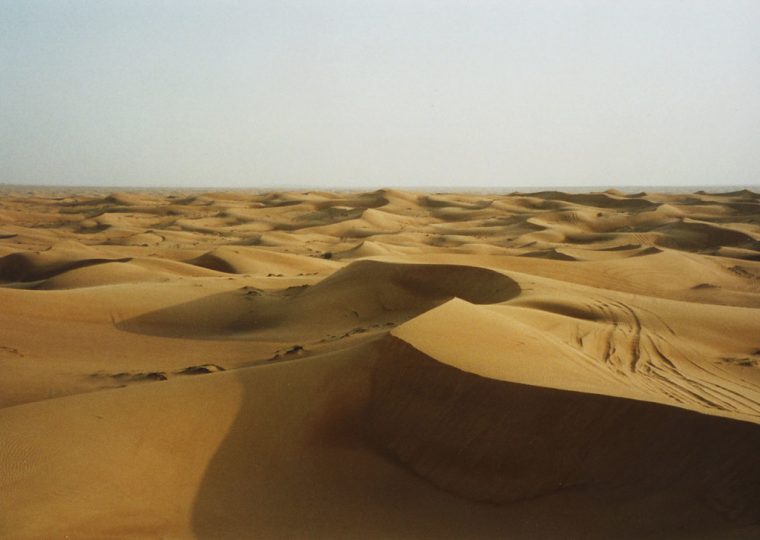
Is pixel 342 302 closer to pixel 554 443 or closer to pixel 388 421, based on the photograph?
pixel 388 421

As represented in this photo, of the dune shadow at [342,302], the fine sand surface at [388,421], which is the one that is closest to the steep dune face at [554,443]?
the fine sand surface at [388,421]

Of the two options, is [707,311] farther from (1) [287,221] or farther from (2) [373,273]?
(1) [287,221]

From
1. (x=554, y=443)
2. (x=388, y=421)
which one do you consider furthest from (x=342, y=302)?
(x=554, y=443)

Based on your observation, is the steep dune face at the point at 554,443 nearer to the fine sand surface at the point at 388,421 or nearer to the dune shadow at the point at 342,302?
the fine sand surface at the point at 388,421

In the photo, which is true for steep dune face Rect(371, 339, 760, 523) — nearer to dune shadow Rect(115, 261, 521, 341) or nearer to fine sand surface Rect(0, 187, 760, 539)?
fine sand surface Rect(0, 187, 760, 539)

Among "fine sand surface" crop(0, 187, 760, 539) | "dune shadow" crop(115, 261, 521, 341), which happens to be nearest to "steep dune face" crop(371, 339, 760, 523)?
"fine sand surface" crop(0, 187, 760, 539)

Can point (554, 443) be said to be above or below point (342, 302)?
above

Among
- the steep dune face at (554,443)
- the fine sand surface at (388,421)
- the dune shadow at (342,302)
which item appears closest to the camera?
the fine sand surface at (388,421)

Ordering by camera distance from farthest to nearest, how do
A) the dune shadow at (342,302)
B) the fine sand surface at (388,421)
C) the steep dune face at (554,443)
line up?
the dune shadow at (342,302) < the steep dune face at (554,443) < the fine sand surface at (388,421)

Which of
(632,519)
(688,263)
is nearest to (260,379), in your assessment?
(632,519)

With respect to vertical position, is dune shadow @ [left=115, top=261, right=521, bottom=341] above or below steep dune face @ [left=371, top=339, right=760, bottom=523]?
below

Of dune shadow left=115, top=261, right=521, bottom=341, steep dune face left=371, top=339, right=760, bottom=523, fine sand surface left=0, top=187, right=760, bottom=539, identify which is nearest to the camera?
fine sand surface left=0, top=187, right=760, bottom=539

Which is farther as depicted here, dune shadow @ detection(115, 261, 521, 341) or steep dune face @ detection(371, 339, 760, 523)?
dune shadow @ detection(115, 261, 521, 341)

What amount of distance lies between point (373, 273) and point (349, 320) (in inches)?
55.2
